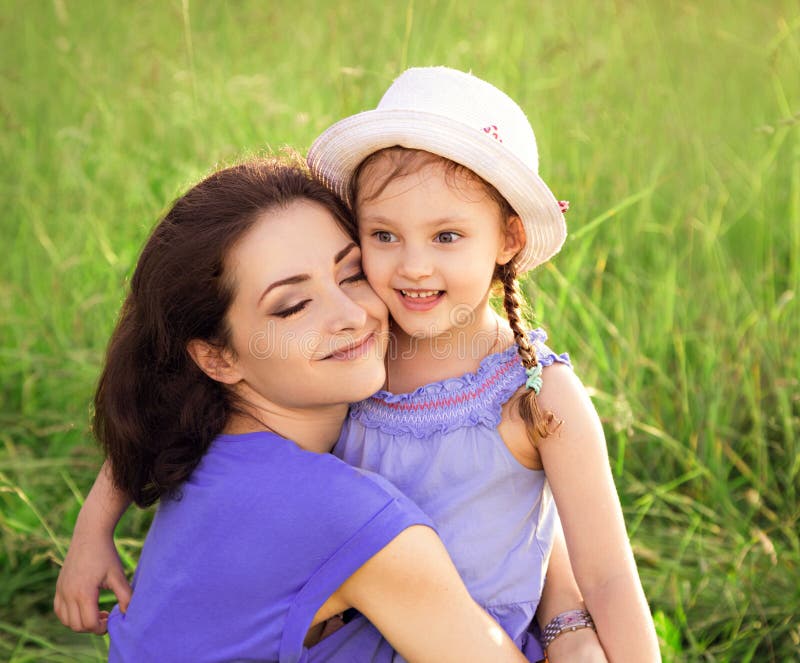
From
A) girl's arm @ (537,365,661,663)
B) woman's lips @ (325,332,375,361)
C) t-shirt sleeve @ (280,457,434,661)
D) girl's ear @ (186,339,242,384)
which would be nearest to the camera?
t-shirt sleeve @ (280,457,434,661)

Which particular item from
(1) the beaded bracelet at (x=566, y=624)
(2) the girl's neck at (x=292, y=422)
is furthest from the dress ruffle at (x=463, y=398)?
(1) the beaded bracelet at (x=566, y=624)

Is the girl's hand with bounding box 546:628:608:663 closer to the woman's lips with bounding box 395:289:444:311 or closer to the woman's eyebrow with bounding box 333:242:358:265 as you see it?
the woman's lips with bounding box 395:289:444:311

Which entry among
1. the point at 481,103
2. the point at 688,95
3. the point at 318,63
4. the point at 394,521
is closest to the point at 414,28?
the point at 318,63

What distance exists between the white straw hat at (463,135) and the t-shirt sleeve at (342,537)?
0.71 m

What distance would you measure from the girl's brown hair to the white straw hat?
0.08ft

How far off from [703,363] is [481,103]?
5.80ft

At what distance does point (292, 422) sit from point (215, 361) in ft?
0.74

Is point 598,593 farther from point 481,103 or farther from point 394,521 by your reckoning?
point 481,103

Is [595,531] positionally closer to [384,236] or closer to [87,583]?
[384,236]

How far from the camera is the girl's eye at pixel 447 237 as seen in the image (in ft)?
6.71

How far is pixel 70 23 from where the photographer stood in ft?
16.7

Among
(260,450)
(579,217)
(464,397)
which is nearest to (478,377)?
(464,397)

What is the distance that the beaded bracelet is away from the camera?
6.63 feet

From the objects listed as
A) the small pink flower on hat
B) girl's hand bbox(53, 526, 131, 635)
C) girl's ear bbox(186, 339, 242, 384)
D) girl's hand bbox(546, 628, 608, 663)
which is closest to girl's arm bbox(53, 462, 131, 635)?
girl's hand bbox(53, 526, 131, 635)
